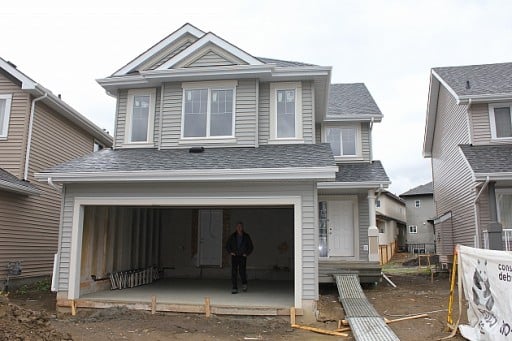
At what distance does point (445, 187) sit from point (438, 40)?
582cm

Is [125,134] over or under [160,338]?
over

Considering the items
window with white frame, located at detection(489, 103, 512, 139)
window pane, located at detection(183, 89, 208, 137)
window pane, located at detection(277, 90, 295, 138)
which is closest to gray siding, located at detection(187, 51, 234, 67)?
window pane, located at detection(183, 89, 208, 137)

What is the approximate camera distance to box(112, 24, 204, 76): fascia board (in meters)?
11.5

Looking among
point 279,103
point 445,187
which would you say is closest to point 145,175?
point 279,103

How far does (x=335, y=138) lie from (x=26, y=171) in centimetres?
953

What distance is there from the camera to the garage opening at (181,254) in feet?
32.3

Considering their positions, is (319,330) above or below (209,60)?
below

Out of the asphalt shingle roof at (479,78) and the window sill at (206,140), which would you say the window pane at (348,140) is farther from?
the window sill at (206,140)

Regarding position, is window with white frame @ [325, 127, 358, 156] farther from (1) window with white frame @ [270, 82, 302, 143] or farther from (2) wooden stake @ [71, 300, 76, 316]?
(2) wooden stake @ [71, 300, 76, 316]

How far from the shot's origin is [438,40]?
14.3 meters

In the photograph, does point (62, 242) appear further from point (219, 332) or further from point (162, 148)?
point (219, 332)

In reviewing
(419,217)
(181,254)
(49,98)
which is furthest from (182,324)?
(419,217)

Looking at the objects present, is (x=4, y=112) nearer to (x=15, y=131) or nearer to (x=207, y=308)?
(x=15, y=131)

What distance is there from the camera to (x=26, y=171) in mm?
12594
